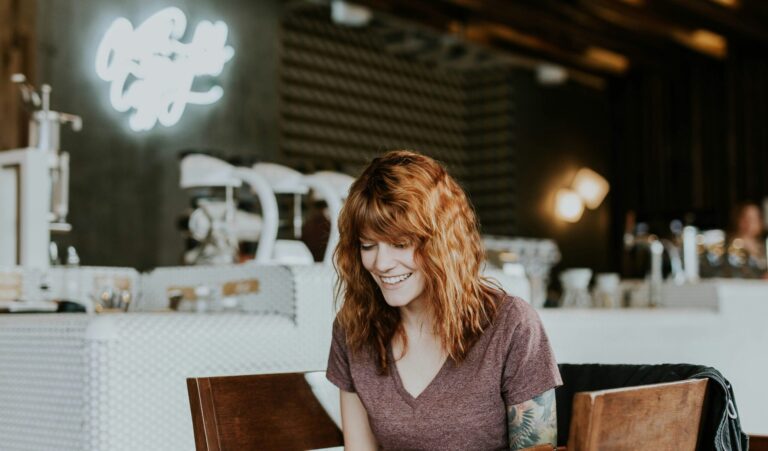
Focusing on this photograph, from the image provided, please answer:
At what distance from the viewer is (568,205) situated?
9648mm

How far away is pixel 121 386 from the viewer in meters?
1.79

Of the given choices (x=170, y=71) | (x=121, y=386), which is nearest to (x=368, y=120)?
(x=170, y=71)

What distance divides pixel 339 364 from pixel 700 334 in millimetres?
2331

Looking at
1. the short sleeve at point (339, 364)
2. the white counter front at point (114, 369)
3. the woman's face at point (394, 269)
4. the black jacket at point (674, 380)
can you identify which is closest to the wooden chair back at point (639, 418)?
the black jacket at point (674, 380)

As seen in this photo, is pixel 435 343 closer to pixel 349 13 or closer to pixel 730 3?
pixel 349 13

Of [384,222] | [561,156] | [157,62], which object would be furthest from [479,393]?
[561,156]

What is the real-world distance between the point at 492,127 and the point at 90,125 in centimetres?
461

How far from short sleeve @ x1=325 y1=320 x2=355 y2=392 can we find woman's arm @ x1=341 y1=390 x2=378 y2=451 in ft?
0.06

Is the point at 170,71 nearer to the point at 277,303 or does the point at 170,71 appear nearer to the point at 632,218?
the point at 277,303

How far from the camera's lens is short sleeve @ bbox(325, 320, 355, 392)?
1.80m

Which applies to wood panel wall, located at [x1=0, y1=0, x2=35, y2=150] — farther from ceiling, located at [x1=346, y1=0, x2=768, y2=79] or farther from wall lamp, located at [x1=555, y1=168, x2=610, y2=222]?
wall lamp, located at [x1=555, y1=168, x2=610, y2=222]

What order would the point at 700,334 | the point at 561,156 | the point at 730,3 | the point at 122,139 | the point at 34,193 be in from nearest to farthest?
the point at 34,193
the point at 700,334
the point at 122,139
the point at 730,3
the point at 561,156

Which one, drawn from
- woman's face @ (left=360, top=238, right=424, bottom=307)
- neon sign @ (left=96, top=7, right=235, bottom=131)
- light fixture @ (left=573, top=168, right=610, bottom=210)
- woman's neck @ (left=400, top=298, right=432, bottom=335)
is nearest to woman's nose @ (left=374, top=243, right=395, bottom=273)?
Answer: woman's face @ (left=360, top=238, right=424, bottom=307)

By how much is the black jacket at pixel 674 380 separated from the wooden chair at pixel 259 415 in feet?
1.63
